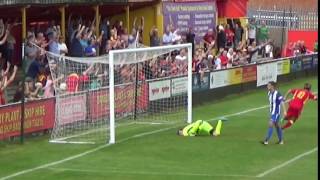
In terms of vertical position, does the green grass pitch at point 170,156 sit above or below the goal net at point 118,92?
below

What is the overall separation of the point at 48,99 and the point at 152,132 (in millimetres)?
3151

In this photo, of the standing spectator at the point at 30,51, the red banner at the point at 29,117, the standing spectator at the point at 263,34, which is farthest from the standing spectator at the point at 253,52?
the red banner at the point at 29,117

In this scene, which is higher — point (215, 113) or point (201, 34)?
point (201, 34)

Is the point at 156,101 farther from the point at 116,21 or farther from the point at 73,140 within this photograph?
the point at 116,21

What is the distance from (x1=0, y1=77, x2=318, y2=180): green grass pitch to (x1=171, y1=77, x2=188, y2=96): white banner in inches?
115

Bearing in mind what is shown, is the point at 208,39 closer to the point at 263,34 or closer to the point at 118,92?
the point at 263,34

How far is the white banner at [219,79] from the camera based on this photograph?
31375 millimetres

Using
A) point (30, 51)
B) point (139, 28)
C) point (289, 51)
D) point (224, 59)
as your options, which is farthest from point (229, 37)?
point (30, 51)

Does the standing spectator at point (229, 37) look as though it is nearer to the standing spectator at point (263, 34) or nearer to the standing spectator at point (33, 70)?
the standing spectator at point (263, 34)

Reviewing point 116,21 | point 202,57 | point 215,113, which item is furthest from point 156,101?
point 116,21

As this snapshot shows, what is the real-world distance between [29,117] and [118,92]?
4.15m

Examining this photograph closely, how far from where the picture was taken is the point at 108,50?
95.6ft

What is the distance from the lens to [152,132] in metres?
23.4

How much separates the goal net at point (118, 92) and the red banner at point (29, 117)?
24cm
